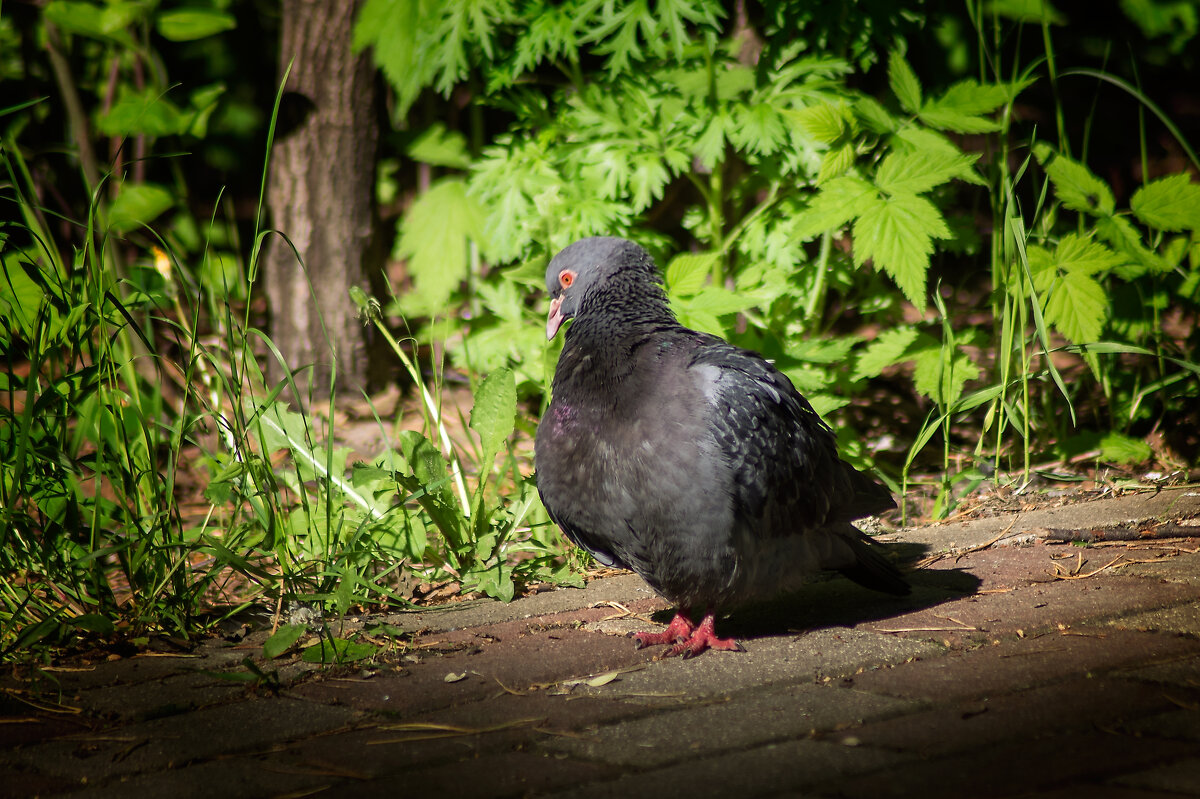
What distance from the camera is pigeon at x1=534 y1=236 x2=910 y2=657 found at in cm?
268

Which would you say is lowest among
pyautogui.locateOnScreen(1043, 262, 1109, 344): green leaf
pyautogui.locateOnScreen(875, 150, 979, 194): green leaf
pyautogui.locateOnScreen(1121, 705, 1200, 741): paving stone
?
pyautogui.locateOnScreen(1121, 705, 1200, 741): paving stone

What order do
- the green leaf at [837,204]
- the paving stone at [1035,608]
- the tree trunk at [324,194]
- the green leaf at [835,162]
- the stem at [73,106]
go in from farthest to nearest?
the tree trunk at [324,194] < the stem at [73,106] < the green leaf at [835,162] < the green leaf at [837,204] < the paving stone at [1035,608]

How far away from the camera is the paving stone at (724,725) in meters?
1.88

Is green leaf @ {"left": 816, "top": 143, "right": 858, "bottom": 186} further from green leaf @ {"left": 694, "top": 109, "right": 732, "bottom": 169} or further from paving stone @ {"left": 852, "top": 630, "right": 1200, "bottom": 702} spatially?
paving stone @ {"left": 852, "top": 630, "right": 1200, "bottom": 702}

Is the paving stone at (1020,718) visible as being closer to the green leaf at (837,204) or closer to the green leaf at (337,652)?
the green leaf at (337,652)

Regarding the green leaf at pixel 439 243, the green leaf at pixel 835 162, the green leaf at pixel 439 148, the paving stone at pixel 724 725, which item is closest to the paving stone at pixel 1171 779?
the paving stone at pixel 724 725

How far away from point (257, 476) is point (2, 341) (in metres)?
0.71

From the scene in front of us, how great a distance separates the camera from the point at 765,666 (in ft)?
8.03

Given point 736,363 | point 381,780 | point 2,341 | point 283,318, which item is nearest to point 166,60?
point 283,318

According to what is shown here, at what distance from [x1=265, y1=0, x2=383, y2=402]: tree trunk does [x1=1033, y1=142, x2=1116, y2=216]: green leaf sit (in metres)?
3.11

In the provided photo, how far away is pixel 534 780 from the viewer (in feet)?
5.78

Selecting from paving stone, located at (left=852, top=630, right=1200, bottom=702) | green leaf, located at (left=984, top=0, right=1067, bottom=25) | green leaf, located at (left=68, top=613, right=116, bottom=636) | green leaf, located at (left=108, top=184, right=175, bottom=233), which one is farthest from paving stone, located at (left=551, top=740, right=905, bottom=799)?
green leaf, located at (left=108, top=184, right=175, bottom=233)

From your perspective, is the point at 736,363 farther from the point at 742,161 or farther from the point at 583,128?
the point at 742,161

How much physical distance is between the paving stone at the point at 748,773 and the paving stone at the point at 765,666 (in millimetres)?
399
